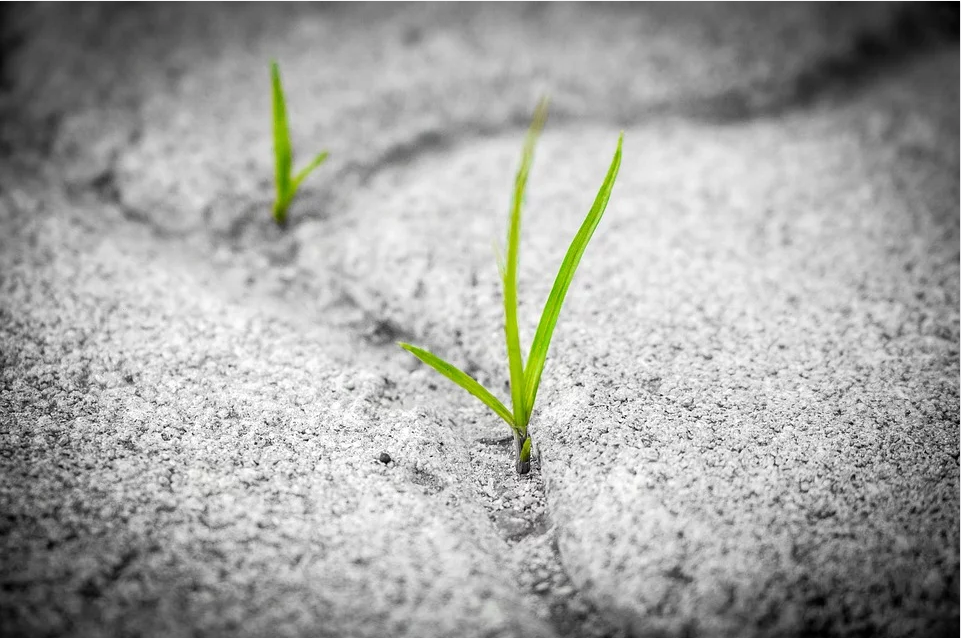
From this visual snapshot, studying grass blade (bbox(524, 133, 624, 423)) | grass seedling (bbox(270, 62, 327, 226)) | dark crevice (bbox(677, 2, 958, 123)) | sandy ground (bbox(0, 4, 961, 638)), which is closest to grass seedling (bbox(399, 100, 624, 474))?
grass blade (bbox(524, 133, 624, 423))

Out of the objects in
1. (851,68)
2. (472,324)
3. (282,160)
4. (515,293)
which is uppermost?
(851,68)

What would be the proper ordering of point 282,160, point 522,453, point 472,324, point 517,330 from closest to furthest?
1. point 517,330
2. point 522,453
3. point 472,324
4. point 282,160

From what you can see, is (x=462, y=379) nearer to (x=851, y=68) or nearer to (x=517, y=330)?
(x=517, y=330)

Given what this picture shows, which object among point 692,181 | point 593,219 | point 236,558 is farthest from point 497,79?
point 236,558

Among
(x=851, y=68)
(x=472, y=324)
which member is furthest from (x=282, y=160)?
(x=851, y=68)

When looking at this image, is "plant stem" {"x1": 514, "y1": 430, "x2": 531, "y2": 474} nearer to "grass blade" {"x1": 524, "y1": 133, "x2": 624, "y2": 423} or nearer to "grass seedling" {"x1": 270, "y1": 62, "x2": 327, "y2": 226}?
"grass blade" {"x1": 524, "y1": 133, "x2": 624, "y2": 423}

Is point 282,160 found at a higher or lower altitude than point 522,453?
higher
